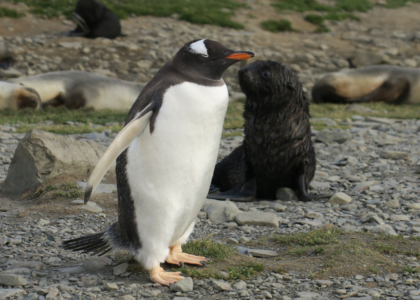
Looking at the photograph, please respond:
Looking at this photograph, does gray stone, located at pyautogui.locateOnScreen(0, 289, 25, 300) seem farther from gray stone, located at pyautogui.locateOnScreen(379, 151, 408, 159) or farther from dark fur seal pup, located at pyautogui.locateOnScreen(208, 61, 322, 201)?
gray stone, located at pyautogui.locateOnScreen(379, 151, 408, 159)

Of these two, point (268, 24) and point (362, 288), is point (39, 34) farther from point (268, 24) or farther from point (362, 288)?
point (362, 288)

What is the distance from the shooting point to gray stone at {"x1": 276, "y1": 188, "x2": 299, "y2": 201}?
4945 mm

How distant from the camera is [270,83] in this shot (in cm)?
485

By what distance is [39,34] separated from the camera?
1354 centimetres

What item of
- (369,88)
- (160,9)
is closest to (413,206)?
(369,88)

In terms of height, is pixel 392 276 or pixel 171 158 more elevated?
pixel 171 158

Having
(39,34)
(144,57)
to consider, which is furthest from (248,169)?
(39,34)

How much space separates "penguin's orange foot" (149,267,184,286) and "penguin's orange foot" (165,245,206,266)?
14 cm

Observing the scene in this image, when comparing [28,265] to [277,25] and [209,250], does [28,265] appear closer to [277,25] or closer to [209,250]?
[209,250]

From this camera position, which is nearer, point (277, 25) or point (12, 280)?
point (12, 280)

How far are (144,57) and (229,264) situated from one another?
1014 centimetres

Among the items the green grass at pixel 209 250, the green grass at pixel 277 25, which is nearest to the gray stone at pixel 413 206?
the green grass at pixel 209 250

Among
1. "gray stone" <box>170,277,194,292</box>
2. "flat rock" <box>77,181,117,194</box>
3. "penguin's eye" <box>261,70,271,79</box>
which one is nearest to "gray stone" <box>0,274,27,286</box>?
"gray stone" <box>170,277,194,292</box>

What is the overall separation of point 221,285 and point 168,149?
0.73m
